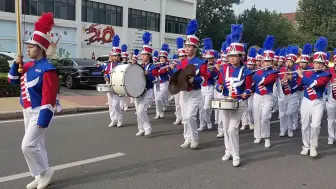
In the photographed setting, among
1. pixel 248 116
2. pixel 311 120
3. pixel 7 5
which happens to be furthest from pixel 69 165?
pixel 7 5

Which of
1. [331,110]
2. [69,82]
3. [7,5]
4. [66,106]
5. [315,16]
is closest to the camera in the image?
[331,110]

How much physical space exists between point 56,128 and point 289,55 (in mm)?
6358

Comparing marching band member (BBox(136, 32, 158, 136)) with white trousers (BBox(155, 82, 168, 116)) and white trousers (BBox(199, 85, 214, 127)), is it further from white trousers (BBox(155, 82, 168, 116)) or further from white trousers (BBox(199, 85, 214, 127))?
white trousers (BBox(155, 82, 168, 116))

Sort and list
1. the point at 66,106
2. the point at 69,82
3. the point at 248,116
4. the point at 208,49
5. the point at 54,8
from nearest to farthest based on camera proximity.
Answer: the point at 248,116
the point at 208,49
the point at 66,106
the point at 69,82
the point at 54,8

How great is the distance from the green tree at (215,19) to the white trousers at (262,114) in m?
44.1

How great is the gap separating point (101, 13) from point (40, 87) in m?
31.2

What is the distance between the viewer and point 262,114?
8359mm

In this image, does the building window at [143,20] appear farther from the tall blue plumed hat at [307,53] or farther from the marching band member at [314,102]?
the marching band member at [314,102]

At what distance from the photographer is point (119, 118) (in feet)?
32.3

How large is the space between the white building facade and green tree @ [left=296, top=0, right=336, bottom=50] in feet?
46.3

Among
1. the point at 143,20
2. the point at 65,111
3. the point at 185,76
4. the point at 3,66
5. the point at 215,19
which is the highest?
the point at 215,19

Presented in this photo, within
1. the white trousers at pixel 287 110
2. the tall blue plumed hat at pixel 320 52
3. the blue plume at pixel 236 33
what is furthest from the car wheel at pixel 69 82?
the tall blue plumed hat at pixel 320 52

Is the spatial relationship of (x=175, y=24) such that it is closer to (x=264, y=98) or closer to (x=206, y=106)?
(x=206, y=106)

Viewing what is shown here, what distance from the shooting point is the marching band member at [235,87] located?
649 cm
